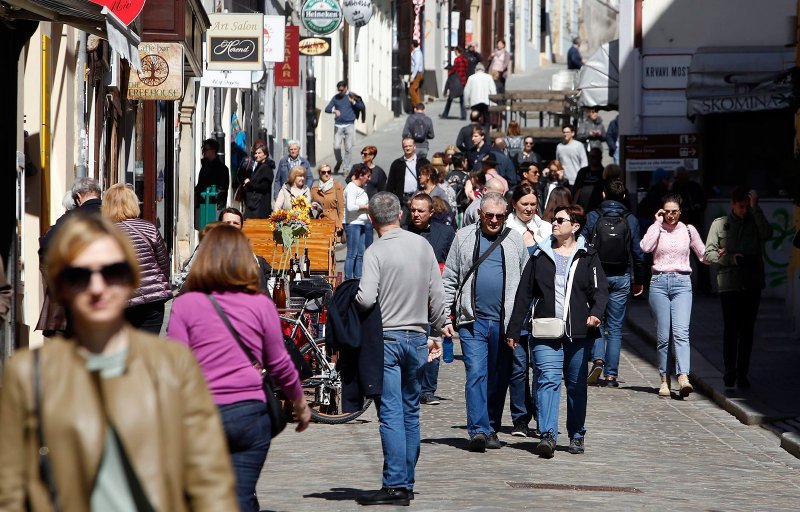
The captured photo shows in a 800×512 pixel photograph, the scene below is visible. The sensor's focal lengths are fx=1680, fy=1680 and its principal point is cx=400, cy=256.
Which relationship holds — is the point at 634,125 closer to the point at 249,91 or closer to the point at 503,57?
the point at 249,91

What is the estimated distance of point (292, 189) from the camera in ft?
69.3

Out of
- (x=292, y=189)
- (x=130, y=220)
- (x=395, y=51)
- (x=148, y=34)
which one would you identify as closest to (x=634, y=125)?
(x=292, y=189)

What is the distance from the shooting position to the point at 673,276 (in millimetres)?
14844

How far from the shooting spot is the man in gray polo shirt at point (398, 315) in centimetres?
912

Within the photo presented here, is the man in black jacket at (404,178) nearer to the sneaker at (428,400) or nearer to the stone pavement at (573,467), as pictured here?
the stone pavement at (573,467)

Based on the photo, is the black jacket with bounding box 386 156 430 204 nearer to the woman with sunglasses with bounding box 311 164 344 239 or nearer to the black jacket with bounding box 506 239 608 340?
the woman with sunglasses with bounding box 311 164 344 239

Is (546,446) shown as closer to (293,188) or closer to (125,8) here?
(125,8)

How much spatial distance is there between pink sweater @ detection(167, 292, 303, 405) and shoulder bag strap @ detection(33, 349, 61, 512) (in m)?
2.39

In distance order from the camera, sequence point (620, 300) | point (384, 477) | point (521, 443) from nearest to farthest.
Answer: point (384, 477), point (521, 443), point (620, 300)

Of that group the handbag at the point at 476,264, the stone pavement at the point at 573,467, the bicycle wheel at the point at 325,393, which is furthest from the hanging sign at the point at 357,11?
the handbag at the point at 476,264

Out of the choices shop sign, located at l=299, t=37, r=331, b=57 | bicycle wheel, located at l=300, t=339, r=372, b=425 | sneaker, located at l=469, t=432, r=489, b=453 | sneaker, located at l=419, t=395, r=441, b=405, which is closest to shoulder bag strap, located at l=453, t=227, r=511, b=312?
sneaker, located at l=469, t=432, r=489, b=453

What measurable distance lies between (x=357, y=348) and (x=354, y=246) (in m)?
13.4

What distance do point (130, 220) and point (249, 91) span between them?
23970mm

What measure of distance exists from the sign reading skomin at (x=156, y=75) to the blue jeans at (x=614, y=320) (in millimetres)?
6109
